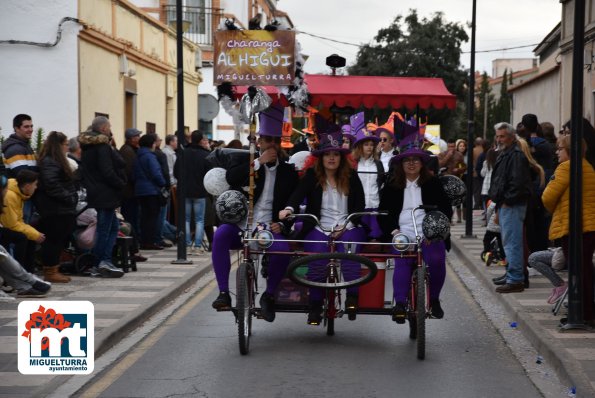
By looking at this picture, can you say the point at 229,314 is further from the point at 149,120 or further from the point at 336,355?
the point at 149,120

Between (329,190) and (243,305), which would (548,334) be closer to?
→ (329,190)

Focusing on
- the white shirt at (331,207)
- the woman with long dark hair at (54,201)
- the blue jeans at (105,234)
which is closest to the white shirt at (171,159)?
the blue jeans at (105,234)

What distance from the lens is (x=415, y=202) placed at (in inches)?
380

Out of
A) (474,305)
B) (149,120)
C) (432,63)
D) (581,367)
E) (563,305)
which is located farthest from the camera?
(432,63)

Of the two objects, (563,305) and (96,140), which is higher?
(96,140)

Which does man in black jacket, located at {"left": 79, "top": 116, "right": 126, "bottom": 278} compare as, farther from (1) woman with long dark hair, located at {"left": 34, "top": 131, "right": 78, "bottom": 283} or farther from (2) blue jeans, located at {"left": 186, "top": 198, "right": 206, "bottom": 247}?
(2) blue jeans, located at {"left": 186, "top": 198, "right": 206, "bottom": 247}

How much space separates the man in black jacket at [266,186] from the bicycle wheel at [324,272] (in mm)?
560

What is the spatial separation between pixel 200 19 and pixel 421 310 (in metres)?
38.8

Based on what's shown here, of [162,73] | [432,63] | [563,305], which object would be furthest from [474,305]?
[432,63]

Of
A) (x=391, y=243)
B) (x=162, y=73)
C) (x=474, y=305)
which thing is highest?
(x=162, y=73)

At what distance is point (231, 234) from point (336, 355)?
1.46 m

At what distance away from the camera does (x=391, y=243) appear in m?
9.10

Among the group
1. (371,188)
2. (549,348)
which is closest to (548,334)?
(549,348)

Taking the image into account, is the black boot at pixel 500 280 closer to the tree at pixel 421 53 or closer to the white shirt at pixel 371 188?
the white shirt at pixel 371 188
